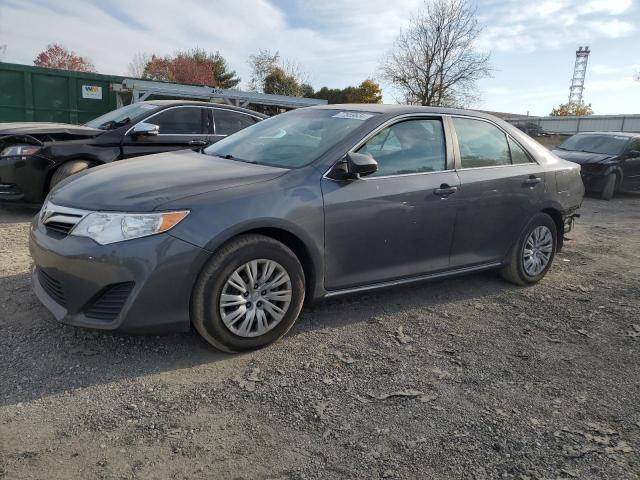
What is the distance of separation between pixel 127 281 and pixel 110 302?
0.18 m

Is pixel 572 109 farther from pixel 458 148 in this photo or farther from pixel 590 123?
pixel 458 148

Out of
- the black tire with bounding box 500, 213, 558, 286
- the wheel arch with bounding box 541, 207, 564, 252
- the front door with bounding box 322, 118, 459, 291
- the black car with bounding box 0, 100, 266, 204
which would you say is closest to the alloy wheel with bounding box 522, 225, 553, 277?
the black tire with bounding box 500, 213, 558, 286

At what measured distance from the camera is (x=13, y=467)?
216cm

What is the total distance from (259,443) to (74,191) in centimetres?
201

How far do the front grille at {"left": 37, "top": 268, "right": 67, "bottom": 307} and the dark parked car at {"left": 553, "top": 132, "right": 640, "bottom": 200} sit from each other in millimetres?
11125

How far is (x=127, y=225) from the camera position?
2893 mm

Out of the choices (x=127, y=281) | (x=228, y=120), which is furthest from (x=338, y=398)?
(x=228, y=120)

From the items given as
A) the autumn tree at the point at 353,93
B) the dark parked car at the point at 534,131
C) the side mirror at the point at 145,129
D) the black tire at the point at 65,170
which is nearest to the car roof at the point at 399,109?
the side mirror at the point at 145,129

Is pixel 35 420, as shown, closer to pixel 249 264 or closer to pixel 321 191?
pixel 249 264

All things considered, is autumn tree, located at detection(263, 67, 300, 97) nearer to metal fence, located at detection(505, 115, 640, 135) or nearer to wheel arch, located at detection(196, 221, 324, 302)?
metal fence, located at detection(505, 115, 640, 135)

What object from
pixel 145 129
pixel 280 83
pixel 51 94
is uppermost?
pixel 280 83

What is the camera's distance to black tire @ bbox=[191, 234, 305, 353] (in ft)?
9.89

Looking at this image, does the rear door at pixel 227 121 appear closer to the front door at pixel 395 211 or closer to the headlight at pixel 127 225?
the front door at pixel 395 211

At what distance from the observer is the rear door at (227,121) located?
7516mm
